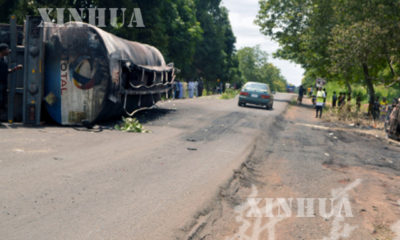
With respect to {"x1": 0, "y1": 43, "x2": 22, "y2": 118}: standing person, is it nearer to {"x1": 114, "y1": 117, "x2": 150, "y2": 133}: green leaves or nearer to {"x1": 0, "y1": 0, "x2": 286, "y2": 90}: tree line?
{"x1": 114, "y1": 117, "x2": 150, "y2": 133}: green leaves

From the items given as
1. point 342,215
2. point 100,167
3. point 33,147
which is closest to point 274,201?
point 342,215

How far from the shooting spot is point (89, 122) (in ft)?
37.0

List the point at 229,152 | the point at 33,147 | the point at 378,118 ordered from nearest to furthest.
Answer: the point at 33,147, the point at 229,152, the point at 378,118

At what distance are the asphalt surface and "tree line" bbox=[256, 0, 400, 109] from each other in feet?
49.4

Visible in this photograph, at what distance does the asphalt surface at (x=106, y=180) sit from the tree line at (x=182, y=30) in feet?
49.2

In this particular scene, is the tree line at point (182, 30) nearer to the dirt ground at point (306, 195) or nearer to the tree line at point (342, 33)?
the tree line at point (342, 33)

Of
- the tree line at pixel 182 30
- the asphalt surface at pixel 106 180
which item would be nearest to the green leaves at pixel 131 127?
the asphalt surface at pixel 106 180

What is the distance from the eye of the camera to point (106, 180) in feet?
19.1

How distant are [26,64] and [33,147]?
12.4 ft

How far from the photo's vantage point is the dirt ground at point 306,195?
4680 mm

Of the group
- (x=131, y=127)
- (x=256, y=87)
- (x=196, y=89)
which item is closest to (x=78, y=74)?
(x=131, y=127)

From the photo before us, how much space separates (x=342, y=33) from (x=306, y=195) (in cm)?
1983

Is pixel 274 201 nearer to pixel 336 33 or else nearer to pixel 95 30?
pixel 95 30

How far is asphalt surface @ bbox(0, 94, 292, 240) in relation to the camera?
407cm
